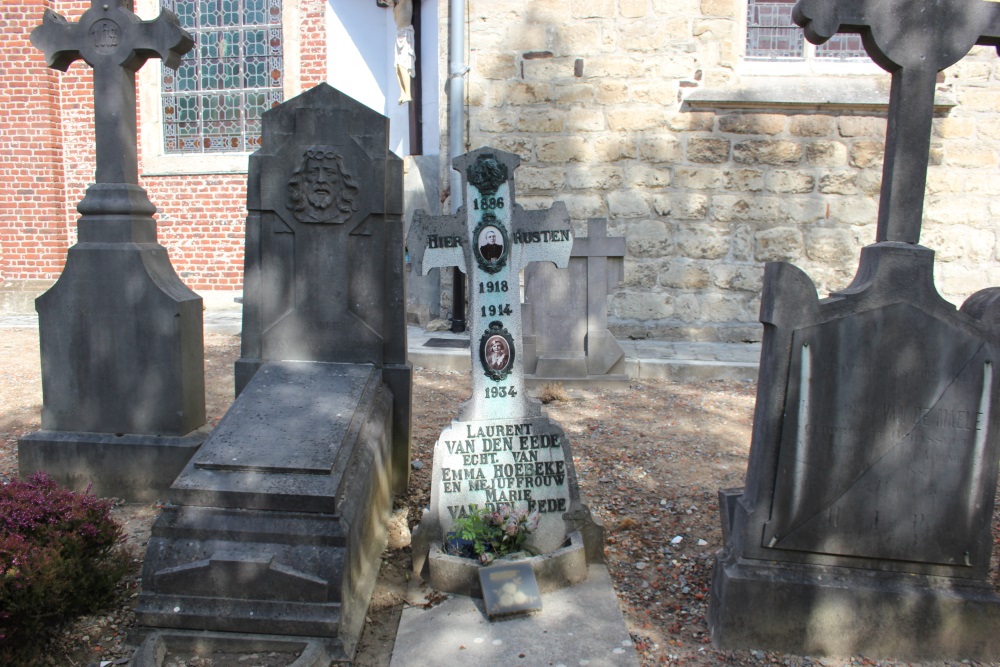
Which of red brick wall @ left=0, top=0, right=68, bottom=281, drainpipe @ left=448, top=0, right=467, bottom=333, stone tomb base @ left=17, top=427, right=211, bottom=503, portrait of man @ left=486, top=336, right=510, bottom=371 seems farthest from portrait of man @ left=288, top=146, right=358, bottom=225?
red brick wall @ left=0, top=0, right=68, bottom=281

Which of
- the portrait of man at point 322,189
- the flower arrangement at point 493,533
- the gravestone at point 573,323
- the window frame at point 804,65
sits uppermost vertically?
the window frame at point 804,65

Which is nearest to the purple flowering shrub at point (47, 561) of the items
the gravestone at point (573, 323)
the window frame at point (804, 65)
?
the gravestone at point (573, 323)

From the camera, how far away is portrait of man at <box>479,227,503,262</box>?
3.71m

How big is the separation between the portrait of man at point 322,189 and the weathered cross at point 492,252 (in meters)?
0.51

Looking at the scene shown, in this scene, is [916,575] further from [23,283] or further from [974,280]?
[23,283]

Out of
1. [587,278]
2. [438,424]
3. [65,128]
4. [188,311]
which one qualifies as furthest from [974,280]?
[65,128]

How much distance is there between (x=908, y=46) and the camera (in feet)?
9.74

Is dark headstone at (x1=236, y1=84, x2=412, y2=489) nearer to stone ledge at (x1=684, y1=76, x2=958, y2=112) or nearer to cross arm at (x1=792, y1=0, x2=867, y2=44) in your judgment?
cross arm at (x1=792, y1=0, x2=867, y2=44)

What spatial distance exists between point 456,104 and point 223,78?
5.33m

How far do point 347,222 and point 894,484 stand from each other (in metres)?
2.89

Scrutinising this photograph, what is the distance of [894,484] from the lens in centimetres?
294

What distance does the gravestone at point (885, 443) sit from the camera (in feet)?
9.51

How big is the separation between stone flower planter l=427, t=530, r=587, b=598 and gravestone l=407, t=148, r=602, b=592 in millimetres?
142

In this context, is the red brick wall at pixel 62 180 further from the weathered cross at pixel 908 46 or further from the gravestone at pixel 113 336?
the weathered cross at pixel 908 46
